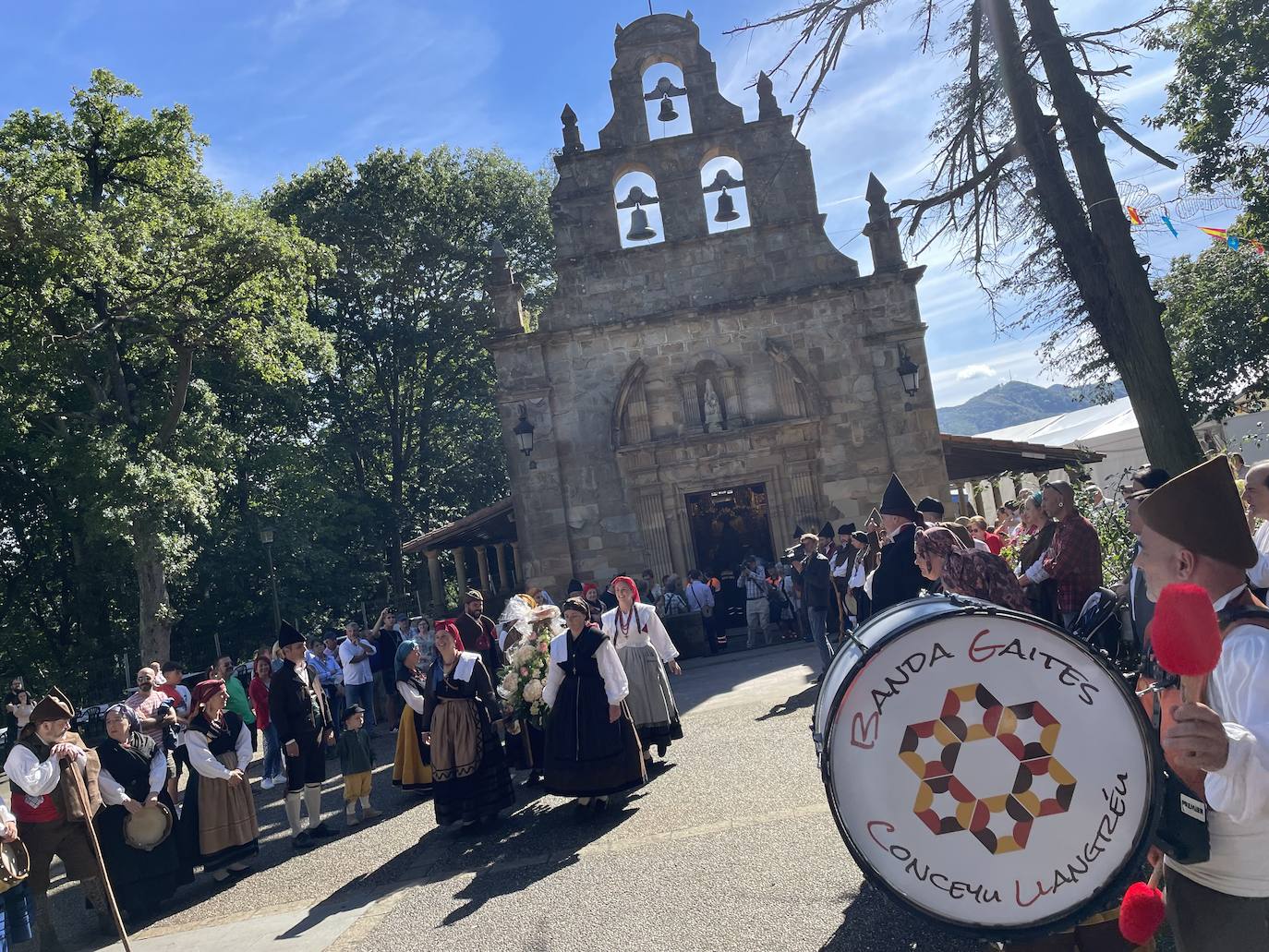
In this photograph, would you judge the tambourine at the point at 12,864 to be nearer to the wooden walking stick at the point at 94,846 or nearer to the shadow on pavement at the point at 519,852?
the wooden walking stick at the point at 94,846

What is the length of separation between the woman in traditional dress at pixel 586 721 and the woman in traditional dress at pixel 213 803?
2517mm

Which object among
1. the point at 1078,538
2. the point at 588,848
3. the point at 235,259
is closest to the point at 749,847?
the point at 588,848

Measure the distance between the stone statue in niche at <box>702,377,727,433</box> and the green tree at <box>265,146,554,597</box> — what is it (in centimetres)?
1275

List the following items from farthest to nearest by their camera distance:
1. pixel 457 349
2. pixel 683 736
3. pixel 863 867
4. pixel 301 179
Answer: pixel 457 349
pixel 301 179
pixel 683 736
pixel 863 867

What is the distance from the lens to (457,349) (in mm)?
32312

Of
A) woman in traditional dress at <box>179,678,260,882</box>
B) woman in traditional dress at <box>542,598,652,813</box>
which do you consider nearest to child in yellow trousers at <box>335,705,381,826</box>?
woman in traditional dress at <box>179,678,260,882</box>

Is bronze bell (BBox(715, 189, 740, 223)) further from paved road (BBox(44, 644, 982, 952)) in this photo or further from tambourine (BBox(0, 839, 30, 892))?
tambourine (BBox(0, 839, 30, 892))

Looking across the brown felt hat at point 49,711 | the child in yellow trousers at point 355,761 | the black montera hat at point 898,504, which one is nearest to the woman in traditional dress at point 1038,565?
the black montera hat at point 898,504

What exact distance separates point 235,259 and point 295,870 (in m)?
14.5

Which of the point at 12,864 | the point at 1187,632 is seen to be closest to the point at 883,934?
the point at 1187,632

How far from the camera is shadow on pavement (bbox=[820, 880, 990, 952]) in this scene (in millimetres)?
4301

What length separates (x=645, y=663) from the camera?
879 cm

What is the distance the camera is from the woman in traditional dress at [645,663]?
862 centimetres

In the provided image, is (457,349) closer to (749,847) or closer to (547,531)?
(547,531)
